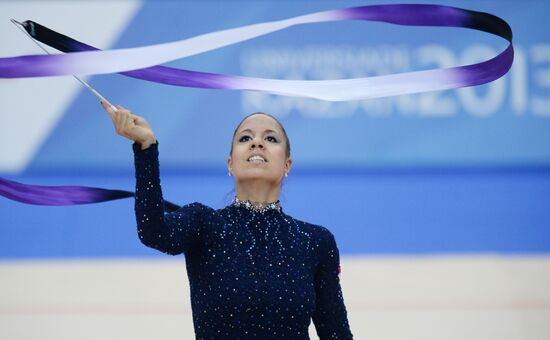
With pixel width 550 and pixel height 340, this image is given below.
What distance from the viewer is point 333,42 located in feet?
19.4

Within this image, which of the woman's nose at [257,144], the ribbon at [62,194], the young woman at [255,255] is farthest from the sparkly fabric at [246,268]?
the ribbon at [62,194]

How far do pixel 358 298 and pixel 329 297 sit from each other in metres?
2.51

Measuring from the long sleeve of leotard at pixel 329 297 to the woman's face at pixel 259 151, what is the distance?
0.20 metres

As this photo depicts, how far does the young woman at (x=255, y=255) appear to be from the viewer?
1.84 metres

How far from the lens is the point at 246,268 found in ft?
6.11

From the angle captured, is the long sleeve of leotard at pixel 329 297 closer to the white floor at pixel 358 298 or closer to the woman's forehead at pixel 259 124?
the woman's forehead at pixel 259 124

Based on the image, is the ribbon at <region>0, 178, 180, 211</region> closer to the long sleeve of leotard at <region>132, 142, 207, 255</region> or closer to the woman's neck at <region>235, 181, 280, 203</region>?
the woman's neck at <region>235, 181, 280, 203</region>

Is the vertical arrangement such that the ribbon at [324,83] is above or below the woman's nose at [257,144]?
above

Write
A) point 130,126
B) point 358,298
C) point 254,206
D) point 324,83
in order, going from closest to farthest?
point 130,126, point 254,206, point 324,83, point 358,298

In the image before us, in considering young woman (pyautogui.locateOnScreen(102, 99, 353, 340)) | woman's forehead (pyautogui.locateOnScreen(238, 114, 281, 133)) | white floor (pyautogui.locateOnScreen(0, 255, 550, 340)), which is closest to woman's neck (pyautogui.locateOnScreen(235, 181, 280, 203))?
young woman (pyautogui.locateOnScreen(102, 99, 353, 340))

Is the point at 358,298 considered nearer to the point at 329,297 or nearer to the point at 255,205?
the point at 329,297

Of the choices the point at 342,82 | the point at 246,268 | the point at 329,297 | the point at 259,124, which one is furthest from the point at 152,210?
the point at 342,82

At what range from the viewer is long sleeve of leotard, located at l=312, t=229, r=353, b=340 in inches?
78.8

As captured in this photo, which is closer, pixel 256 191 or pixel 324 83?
pixel 256 191
